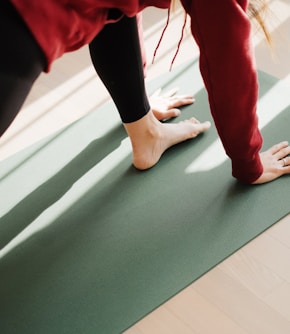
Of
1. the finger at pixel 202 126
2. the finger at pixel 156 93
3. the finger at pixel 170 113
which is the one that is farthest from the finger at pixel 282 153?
the finger at pixel 156 93

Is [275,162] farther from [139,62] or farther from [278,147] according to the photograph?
[139,62]

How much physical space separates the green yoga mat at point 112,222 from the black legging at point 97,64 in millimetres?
216

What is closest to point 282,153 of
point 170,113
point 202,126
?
point 202,126

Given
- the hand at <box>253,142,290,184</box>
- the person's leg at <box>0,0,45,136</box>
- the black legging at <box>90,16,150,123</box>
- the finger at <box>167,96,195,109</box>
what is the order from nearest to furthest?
the person's leg at <box>0,0,45,136</box>
the black legging at <box>90,16,150,123</box>
the hand at <box>253,142,290,184</box>
the finger at <box>167,96,195,109</box>

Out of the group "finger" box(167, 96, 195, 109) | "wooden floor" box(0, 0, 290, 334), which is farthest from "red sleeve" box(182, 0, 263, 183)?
"finger" box(167, 96, 195, 109)

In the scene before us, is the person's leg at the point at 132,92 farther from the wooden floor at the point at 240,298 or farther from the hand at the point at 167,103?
the wooden floor at the point at 240,298

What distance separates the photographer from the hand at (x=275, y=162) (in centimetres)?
148

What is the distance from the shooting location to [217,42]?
1.12 metres

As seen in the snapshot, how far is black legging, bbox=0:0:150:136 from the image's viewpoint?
0.88 m

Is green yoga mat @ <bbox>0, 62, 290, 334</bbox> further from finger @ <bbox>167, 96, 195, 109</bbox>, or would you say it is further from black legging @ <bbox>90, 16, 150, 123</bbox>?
black legging @ <bbox>90, 16, 150, 123</bbox>

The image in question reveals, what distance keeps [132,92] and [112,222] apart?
342 millimetres

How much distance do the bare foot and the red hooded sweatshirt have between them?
0.25 m

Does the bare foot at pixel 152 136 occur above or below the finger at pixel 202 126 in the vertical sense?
above

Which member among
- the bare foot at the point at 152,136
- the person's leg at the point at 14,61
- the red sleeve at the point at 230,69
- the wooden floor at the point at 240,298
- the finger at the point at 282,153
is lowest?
the finger at the point at 282,153
